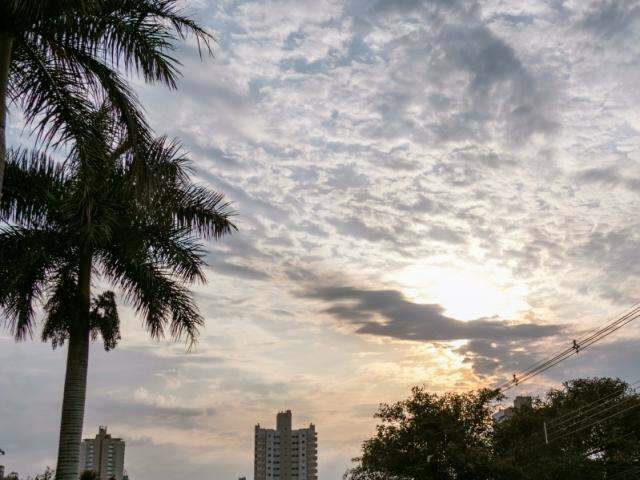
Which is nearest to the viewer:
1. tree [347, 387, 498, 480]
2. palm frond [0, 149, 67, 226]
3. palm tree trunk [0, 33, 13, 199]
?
palm tree trunk [0, 33, 13, 199]

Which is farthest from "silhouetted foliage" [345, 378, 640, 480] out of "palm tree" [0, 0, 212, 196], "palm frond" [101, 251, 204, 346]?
"palm tree" [0, 0, 212, 196]

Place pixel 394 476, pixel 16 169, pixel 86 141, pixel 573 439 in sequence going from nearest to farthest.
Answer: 1. pixel 86 141
2. pixel 16 169
3. pixel 394 476
4. pixel 573 439

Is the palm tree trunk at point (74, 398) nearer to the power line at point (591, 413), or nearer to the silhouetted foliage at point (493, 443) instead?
the silhouetted foliage at point (493, 443)

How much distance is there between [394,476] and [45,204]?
32.6 m

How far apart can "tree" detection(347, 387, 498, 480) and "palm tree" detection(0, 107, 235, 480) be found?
26131mm

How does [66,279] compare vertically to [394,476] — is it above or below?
above

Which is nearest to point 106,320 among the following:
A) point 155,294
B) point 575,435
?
point 155,294

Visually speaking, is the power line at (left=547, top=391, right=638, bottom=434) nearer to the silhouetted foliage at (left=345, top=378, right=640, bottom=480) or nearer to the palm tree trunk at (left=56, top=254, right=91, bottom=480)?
the silhouetted foliage at (left=345, top=378, right=640, bottom=480)

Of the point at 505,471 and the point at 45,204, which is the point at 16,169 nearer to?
the point at 45,204

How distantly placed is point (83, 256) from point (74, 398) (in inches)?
136

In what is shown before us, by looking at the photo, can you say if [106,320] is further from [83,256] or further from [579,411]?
[579,411]

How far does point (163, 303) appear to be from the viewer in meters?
17.9

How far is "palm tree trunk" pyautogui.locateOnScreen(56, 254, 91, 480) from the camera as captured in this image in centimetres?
1480

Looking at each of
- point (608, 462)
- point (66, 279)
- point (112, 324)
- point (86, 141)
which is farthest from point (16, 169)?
point (608, 462)
